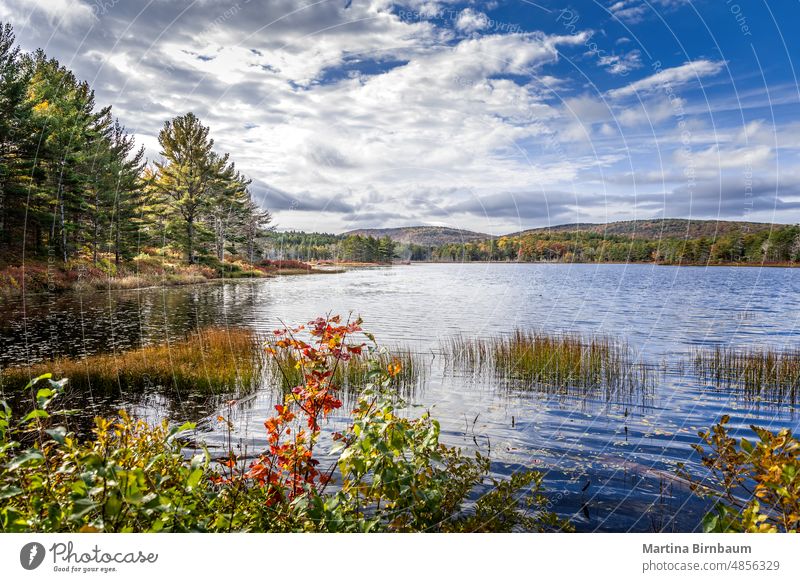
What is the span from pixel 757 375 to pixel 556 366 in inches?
202

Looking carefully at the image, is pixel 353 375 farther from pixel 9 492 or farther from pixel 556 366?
pixel 9 492

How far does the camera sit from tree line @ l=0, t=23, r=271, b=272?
13430 millimetres

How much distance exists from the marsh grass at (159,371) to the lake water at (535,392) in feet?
2.65

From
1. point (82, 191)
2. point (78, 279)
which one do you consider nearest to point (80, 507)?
point (82, 191)

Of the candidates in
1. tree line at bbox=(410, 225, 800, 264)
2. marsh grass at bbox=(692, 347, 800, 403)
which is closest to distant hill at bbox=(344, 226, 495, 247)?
tree line at bbox=(410, 225, 800, 264)

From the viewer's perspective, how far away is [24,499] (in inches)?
124

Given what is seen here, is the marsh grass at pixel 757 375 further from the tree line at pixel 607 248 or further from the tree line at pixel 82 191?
the tree line at pixel 82 191

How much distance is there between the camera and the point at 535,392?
1154cm

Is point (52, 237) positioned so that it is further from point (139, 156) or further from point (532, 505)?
point (532, 505)

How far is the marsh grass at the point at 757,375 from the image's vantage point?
11.3m

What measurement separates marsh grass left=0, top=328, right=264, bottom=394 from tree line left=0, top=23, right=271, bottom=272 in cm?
361

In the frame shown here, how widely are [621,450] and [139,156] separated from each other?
40230mm

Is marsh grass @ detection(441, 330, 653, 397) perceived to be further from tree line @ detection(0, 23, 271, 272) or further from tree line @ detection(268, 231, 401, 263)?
tree line @ detection(0, 23, 271, 272)

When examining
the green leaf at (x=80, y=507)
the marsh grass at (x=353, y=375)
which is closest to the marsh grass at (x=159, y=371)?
the marsh grass at (x=353, y=375)
